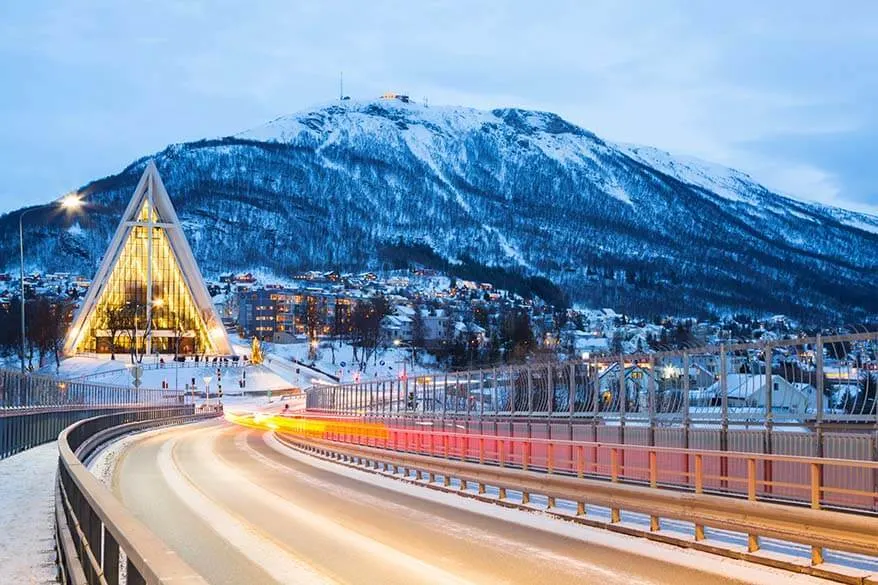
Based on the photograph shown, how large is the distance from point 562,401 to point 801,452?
31.7 feet

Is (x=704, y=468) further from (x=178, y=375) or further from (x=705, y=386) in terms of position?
(x=178, y=375)

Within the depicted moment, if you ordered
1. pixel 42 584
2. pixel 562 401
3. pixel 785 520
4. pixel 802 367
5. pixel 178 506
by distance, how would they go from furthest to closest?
pixel 562 401
pixel 178 506
pixel 802 367
pixel 785 520
pixel 42 584

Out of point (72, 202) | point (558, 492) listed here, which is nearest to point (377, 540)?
point (558, 492)

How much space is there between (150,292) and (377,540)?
144201 millimetres

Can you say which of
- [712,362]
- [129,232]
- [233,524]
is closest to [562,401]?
[712,362]

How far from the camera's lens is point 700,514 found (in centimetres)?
1324

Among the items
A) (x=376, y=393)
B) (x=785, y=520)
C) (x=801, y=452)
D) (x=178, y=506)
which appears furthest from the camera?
(x=376, y=393)

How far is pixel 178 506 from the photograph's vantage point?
18797 millimetres

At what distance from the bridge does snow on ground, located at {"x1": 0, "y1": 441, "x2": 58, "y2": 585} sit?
418 millimetres

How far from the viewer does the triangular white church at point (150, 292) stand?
15162cm

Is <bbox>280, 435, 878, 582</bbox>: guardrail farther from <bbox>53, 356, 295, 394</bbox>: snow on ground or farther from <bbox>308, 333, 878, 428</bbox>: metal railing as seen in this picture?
<bbox>53, 356, 295, 394</bbox>: snow on ground

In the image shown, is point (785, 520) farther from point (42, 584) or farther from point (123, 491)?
point (123, 491)

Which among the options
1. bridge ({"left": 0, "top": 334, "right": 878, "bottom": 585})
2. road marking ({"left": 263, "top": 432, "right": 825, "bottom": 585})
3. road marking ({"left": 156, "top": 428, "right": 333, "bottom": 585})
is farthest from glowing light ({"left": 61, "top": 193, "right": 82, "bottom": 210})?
road marking ({"left": 263, "top": 432, "right": 825, "bottom": 585})

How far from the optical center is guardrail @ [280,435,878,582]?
1084 centimetres
